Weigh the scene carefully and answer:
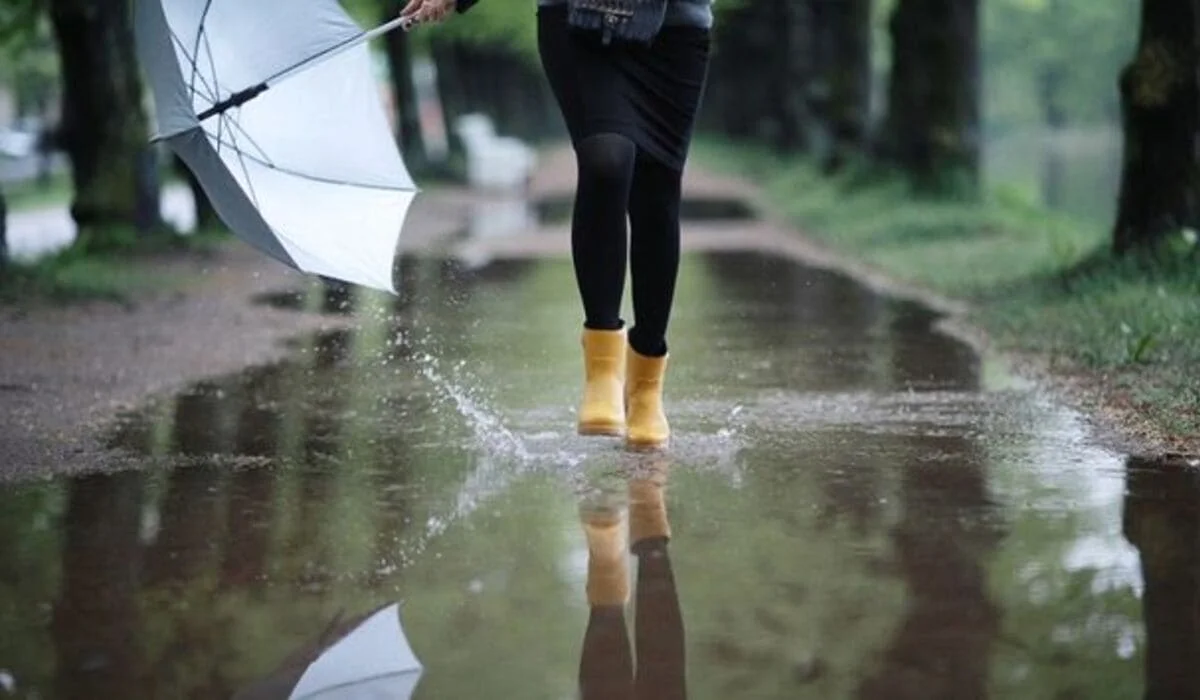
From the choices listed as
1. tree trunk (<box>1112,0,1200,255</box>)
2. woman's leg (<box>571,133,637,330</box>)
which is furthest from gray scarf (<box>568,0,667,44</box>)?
tree trunk (<box>1112,0,1200,255</box>)

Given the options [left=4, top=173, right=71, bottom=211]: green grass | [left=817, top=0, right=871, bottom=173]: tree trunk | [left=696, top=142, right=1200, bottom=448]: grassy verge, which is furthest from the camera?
[left=4, top=173, right=71, bottom=211]: green grass

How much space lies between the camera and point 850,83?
29.3 meters

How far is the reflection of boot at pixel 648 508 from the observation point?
17.0ft

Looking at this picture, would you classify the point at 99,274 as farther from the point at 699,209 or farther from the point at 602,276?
the point at 699,209

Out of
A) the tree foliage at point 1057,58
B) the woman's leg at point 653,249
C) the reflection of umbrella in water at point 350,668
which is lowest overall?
the tree foliage at point 1057,58

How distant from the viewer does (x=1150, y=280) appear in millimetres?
11203

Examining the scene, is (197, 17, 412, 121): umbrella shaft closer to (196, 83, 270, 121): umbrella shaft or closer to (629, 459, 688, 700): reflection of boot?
(196, 83, 270, 121): umbrella shaft

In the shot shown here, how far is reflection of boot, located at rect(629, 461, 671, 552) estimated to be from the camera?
5172 millimetres

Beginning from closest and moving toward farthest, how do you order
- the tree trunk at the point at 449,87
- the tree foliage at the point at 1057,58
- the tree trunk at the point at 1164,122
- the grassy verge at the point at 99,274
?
1. the tree trunk at the point at 1164,122
2. the grassy verge at the point at 99,274
3. the tree trunk at the point at 449,87
4. the tree foliage at the point at 1057,58

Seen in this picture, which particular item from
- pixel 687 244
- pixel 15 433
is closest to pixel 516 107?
pixel 687 244

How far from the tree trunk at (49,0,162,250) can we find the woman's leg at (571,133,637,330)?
11787mm

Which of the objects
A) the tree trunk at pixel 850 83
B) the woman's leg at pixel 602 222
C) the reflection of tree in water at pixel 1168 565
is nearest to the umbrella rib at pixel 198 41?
the woman's leg at pixel 602 222

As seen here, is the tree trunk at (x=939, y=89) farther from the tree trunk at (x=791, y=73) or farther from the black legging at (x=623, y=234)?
the black legging at (x=623, y=234)

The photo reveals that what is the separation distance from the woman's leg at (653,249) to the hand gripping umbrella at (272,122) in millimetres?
818
